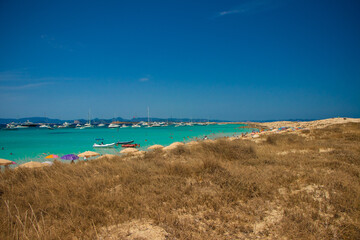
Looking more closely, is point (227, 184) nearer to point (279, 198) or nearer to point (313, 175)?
point (279, 198)

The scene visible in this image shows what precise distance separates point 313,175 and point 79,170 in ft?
23.2

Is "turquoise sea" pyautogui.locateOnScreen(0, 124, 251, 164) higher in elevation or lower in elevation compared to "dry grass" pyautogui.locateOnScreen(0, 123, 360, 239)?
lower

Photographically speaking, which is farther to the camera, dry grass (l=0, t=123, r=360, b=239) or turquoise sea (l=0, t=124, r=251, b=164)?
turquoise sea (l=0, t=124, r=251, b=164)

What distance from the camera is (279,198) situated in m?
3.83

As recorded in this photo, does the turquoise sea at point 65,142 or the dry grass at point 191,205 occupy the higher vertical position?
the dry grass at point 191,205

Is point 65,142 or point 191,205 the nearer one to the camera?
point 191,205

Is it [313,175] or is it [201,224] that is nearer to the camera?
[201,224]

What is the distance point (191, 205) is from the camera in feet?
11.9

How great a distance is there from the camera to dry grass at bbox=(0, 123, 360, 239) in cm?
288

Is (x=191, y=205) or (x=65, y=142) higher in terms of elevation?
Answer: (x=191, y=205)

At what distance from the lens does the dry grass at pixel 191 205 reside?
9.45 ft

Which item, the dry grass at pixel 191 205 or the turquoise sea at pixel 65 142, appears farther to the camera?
the turquoise sea at pixel 65 142

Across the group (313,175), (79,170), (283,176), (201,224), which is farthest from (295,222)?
(79,170)

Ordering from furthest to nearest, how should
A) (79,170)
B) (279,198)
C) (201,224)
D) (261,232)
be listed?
(79,170) → (279,198) → (201,224) → (261,232)
